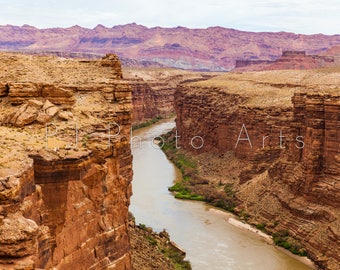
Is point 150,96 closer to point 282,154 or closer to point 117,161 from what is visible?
point 282,154

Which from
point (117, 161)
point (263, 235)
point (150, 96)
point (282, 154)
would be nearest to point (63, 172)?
point (117, 161)

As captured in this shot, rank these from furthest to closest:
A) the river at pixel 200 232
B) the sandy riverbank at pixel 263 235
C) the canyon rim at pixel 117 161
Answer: the sandy riverbank at pixel 263 235 → the river at pixel 200 232 → the canyon rim at pixel 117 161

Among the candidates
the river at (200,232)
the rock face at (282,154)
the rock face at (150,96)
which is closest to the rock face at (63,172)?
the river at (200,232)

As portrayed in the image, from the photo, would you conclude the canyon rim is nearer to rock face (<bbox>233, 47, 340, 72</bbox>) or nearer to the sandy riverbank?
the sandy riverbank

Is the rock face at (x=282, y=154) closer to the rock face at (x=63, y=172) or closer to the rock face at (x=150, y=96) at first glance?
the rock face at (x=63, y=172)

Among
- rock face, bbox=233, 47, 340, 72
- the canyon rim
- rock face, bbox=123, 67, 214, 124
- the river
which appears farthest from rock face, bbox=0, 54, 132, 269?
rock face, bbox=233, 47, 340, 72
